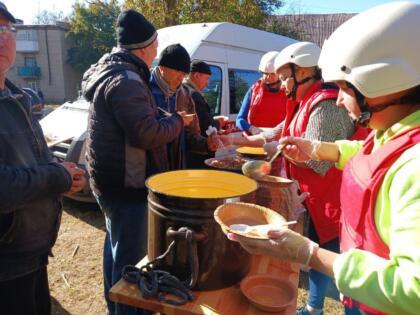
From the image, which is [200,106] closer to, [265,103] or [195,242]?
[265,103]

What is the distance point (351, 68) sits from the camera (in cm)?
113

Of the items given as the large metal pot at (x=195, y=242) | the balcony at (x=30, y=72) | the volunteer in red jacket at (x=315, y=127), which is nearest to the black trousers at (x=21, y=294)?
the large metal pot at (x=195, y=242)

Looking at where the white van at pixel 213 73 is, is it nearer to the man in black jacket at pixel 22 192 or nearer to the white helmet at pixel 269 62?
the white helmet at pixel 269 62

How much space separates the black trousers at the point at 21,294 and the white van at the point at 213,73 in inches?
113

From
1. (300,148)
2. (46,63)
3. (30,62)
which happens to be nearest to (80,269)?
(300,148)

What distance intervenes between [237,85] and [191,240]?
4976mm

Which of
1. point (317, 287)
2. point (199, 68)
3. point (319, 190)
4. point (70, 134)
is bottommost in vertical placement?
point (317, 287)

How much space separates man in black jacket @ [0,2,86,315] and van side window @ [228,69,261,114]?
4426mm

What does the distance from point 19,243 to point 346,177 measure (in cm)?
151

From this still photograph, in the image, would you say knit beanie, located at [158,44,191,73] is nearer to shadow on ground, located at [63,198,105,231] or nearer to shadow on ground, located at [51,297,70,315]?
shadow on ground, located at [51,297,70,315]

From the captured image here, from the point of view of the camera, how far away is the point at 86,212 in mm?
4953

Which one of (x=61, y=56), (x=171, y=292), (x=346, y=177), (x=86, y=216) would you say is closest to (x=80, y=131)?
(x=86, y=216)

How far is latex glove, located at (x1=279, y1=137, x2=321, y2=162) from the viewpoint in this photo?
75.7 inches

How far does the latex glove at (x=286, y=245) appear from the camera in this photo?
45.0 inches
